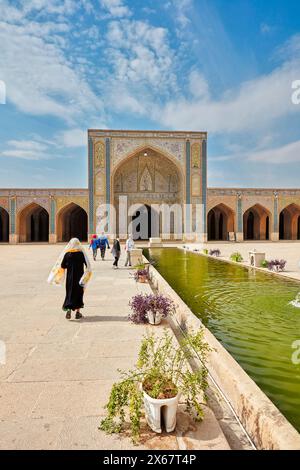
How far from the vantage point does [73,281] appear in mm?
4285

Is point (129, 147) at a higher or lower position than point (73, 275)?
higher

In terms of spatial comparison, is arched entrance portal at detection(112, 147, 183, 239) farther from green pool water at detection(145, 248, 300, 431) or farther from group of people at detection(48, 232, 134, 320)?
group of people at detection(48, 232, 134, 320)

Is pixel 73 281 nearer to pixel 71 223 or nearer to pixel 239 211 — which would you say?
pixel 239 211

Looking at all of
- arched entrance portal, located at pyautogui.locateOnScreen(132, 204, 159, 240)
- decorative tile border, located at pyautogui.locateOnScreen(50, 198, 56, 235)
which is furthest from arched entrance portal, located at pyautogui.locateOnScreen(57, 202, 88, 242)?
arched entrance portal, located at pyautogui.locateOnScreen(132, 204, 159, 240)

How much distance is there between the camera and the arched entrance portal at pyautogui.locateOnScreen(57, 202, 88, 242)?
78.7 feet

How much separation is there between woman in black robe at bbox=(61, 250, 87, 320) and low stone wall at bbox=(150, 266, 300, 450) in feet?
6.69

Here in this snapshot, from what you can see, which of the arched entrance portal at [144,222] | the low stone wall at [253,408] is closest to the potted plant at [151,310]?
the low stone wall at [253,408]

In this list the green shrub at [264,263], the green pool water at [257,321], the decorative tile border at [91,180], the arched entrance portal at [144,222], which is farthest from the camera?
the arched entrance portal at [144,222]

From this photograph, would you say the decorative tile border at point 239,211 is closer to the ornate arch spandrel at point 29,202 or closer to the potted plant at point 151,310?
the ornate arch spandrel at point 29,202

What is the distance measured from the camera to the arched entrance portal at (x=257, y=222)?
25.9 m

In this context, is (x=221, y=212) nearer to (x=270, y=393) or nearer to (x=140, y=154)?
(x=140, y=154)

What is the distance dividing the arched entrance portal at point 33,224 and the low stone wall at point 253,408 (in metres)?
22.8

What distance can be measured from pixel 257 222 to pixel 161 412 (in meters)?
26.6

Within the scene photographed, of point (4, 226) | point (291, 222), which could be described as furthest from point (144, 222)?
point (291, 222)
